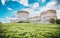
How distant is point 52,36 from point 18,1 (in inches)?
34.8

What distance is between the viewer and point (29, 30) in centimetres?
252

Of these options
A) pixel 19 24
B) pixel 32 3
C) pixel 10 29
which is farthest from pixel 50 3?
pixel 10 29

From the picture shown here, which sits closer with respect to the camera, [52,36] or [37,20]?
[52,36]

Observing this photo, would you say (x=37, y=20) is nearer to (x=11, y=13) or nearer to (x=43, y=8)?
(x=43, y=8)

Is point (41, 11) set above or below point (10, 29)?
above

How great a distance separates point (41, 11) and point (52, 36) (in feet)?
1.59

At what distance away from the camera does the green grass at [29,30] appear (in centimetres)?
246

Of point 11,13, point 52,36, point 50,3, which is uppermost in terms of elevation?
point 50,3

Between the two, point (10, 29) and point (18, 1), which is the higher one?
point (18, 1)

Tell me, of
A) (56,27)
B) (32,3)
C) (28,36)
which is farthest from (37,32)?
(32,3)

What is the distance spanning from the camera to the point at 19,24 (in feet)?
8.56

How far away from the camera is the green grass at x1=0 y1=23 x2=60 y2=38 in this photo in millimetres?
2459

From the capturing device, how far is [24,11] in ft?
8.67

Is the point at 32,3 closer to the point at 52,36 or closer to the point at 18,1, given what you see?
the point at 18,1
